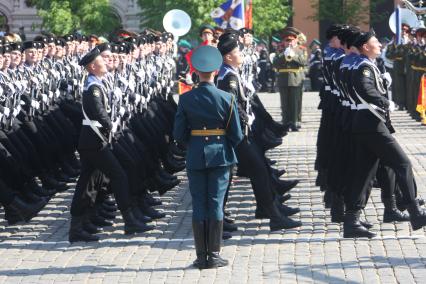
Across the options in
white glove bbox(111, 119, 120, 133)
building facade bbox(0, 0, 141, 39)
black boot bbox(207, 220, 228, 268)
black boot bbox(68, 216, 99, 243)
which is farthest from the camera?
building facade bbox(0, 0, 141, 39)

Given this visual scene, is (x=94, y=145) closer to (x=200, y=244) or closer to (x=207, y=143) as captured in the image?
(x=207, y=143)

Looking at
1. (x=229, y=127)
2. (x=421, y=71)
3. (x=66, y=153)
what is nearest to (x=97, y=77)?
(x=229, y=127)

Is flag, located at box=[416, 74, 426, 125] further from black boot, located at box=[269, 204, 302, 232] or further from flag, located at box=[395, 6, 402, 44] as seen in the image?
black boot, located at box=[269, 204, 302, 232]

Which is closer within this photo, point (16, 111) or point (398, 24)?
point (16, 111)

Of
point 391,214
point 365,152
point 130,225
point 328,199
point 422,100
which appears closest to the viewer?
point 365,152

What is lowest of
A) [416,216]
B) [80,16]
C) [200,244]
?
[80,16]

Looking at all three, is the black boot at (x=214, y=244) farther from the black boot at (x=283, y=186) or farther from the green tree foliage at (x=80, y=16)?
the green tree foliage at (x=80, y=16)

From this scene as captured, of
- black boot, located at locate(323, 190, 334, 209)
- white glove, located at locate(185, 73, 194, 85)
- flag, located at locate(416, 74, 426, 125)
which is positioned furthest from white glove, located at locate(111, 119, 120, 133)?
flag, located at locate(416, 74, 426, 125)

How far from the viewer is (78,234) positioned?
39.3ft

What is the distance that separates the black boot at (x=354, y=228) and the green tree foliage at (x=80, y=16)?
28166 millimetres

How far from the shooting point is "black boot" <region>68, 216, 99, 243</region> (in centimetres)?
1198

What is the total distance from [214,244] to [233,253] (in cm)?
69

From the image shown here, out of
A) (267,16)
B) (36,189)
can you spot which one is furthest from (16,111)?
(267,16)

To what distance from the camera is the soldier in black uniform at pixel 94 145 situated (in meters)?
11.9
